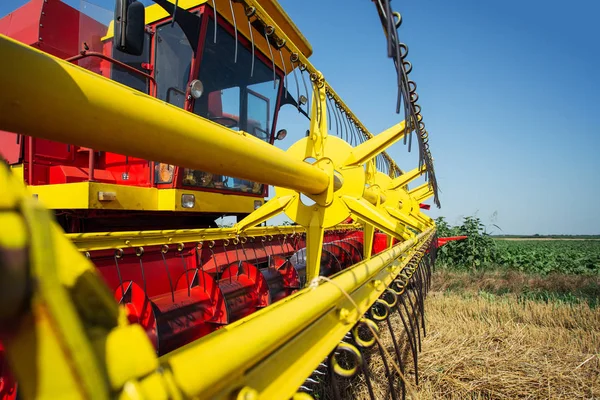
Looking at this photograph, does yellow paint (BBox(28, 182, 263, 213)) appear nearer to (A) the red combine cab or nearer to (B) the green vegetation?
(A) the red combine cab

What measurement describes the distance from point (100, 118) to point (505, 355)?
287 cm

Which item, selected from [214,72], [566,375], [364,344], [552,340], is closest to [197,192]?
[214,72]

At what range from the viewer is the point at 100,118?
0.72 m

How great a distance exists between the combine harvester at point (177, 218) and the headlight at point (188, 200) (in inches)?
0.5

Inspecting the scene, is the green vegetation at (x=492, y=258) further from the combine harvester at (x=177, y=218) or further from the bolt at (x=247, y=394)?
the bolt at (x=247, y=394)

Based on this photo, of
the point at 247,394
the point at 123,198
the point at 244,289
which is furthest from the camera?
the point at 123,198

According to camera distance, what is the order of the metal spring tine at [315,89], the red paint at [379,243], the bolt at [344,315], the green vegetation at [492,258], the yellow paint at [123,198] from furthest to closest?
the green vegetation at [492,258], the red paint at [379,243], the metal spring tine at [315,89], the yellow paint at [123,198], the bolt at [344,315]

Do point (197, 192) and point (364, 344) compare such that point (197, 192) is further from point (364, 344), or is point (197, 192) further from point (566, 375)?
point (566, 375)

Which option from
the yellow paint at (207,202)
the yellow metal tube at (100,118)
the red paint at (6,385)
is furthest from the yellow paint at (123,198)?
the yellow metal tube at (100,118)

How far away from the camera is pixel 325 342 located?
885 mm

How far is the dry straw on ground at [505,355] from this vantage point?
2082mm

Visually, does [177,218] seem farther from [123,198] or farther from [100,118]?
[100,118]

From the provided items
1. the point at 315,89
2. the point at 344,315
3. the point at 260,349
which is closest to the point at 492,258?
the point at 315,89

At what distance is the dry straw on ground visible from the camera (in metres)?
2.08
